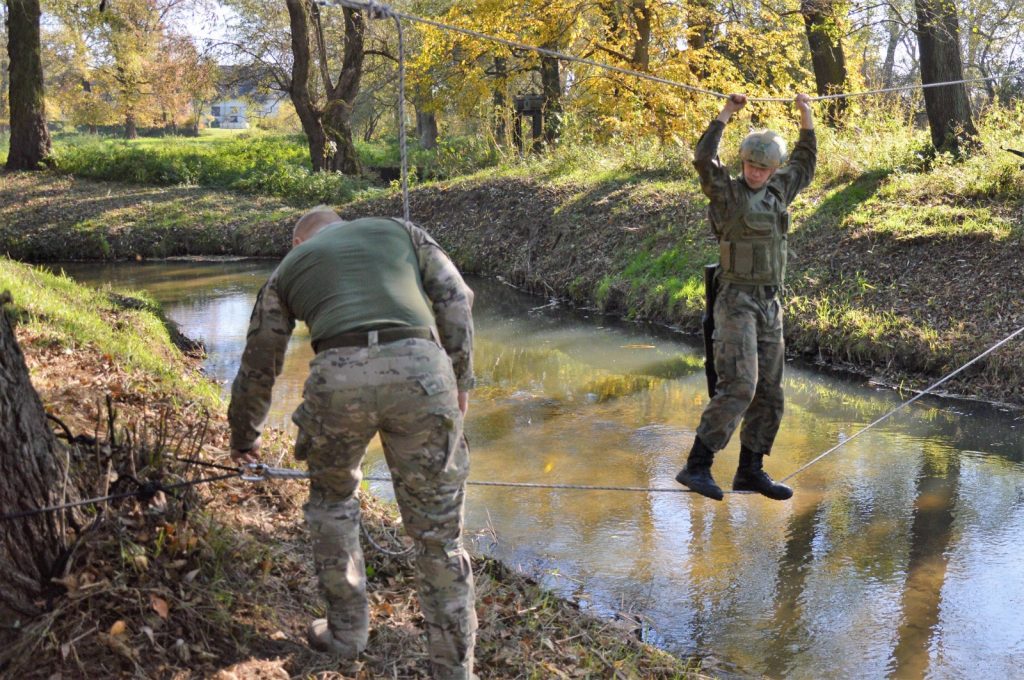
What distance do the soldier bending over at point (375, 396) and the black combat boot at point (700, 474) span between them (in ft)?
7.47

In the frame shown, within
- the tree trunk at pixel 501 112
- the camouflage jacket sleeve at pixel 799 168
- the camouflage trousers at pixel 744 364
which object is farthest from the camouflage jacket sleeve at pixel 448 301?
the tree trunk at pixel 501 112

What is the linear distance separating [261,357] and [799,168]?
354cm

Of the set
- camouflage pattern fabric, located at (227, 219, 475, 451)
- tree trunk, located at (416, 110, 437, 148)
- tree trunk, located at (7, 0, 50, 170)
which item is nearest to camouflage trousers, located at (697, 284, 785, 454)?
camouflage pattern fabric, located at (227, 219, 475, 451)

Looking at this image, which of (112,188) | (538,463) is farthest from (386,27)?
(538,463)

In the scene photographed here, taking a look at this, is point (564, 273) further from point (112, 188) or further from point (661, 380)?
point (112, 188)

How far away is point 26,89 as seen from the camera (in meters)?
26.4

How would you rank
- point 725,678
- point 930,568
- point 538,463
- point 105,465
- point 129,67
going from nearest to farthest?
point 105,465, point 725,678, point 930,568, point 538,463, point 129,67

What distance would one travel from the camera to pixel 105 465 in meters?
4.28

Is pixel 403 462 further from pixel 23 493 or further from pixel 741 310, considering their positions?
pixel 741 310

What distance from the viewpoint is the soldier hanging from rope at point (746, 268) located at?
18.5 ft

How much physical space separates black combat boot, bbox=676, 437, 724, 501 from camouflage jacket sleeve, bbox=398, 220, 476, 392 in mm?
2295

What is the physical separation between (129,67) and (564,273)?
110 ft

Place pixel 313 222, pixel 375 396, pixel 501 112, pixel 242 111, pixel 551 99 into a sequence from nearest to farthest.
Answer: pixel 375 396 < pixel 313 222 < pixel 501 112 < pixel 551 99 < pixel 242 111

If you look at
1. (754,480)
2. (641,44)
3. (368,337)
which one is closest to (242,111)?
(641,44)
